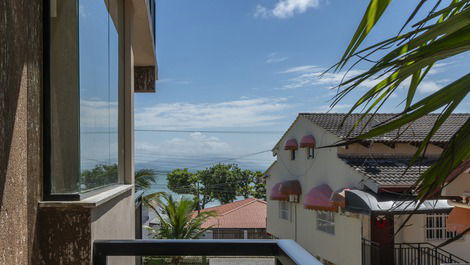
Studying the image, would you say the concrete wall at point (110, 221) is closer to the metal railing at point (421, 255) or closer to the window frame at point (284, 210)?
the metal railing at point (421, 255)

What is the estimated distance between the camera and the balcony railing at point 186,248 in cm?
162

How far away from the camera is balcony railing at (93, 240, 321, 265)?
1620mm

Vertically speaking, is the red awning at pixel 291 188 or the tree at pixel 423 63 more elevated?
the tree at pixel 423 63

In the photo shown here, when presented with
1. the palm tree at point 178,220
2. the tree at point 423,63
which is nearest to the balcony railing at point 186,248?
the tree at point 423,63

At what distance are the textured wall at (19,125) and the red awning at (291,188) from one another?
14149mm

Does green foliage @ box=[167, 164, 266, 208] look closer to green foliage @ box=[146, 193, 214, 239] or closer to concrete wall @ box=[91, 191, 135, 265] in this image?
green foliage @ box=[146, 193, 214, 239]

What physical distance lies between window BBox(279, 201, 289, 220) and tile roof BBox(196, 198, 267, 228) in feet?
18.8

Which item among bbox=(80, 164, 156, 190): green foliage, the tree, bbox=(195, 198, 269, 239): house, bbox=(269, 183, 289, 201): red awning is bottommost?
bbox=(195, 198, 269, 239): house

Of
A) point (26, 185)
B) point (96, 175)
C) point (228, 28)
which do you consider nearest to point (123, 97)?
point (96, 175)

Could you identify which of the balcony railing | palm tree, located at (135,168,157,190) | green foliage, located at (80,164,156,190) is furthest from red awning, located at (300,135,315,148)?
the balcony railing

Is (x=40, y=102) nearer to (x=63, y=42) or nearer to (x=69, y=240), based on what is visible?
(x=63, y=42)

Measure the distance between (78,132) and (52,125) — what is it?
262 millimetres

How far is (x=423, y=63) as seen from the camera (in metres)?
0.50

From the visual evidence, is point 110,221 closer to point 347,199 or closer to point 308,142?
point 347,199
